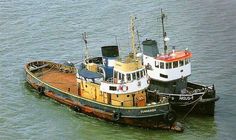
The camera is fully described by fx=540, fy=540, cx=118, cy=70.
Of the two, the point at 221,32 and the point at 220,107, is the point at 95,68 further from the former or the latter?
the point at 221,32

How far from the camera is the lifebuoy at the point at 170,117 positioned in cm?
3425

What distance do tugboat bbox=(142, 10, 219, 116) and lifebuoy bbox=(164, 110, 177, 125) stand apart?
184 cm

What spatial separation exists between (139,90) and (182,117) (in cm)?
377

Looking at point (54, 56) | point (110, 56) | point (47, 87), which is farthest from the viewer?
point (54, 56)

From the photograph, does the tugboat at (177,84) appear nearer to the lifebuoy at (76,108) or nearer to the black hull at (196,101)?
the black hull at (196,101)

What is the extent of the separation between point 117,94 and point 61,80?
820 cm

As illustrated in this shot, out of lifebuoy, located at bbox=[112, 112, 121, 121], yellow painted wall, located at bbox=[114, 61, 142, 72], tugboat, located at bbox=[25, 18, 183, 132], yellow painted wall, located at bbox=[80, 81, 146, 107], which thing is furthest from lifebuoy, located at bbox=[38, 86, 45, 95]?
yellow painted wall, located at bbox=[114, 61, 142, 72]

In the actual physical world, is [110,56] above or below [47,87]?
above

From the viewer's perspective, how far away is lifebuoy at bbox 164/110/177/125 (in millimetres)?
34250

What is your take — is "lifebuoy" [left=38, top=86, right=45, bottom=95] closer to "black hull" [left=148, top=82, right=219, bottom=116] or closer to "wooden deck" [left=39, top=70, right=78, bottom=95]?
"wooden deck" [left=39, top=70, right=78, bottom=95]

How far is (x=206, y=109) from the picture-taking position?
3650 cm

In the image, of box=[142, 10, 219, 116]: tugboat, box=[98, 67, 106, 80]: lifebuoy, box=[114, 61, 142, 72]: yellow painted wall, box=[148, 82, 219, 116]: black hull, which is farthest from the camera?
box=[98, 67, 106, 80]: lifebuoy

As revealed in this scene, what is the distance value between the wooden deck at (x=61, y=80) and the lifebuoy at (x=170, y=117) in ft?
26.6

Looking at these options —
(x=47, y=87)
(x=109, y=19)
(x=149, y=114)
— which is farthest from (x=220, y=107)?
(x=109, y=19)
